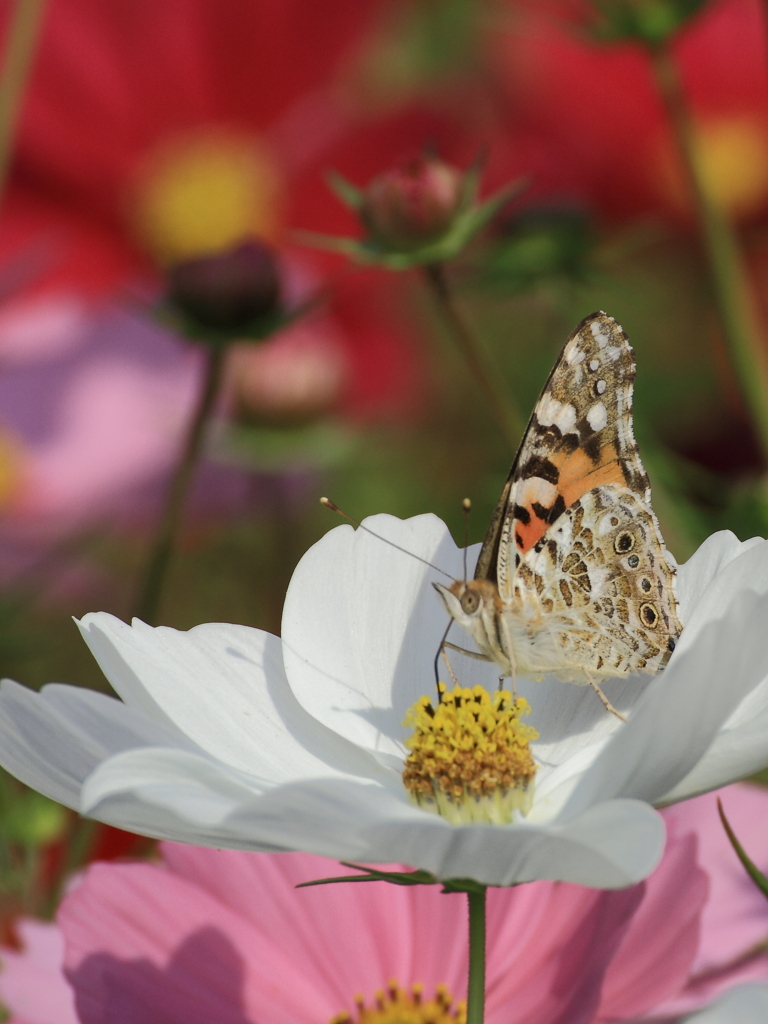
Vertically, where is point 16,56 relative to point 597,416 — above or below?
above

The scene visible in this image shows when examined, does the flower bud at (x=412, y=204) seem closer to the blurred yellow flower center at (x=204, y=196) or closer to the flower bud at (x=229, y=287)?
the flower bud at (x=229, y=287)

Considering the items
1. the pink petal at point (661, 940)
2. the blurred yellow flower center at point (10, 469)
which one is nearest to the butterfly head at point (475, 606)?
the pink petal at point (661, 940)

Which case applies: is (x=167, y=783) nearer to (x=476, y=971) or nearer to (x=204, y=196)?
(x=476, y=971)

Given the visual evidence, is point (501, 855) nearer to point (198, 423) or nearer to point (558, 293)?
point (198, 423)

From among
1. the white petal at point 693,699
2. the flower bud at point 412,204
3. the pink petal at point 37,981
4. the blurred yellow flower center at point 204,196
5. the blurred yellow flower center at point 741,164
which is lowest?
the pink petal at point 37,981

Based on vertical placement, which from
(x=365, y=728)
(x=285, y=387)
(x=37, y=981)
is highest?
(x=285, y=387)

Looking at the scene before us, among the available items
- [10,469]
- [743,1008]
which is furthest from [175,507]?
[10,469]
